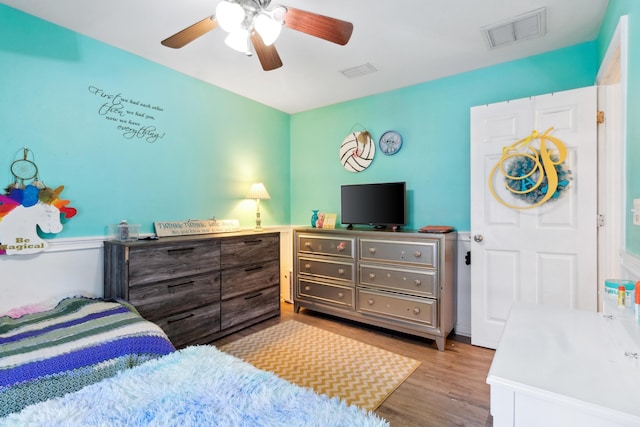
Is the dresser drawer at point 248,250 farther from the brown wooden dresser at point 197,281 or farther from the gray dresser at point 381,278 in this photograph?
the gray dresser at point 381,278

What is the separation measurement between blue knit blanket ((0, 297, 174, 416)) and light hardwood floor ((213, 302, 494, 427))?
1.13 meters

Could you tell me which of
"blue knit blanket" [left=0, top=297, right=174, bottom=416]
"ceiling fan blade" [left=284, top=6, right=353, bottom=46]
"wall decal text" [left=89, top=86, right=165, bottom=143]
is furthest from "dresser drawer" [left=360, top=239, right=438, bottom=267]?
"wall decal text" [left=89, top=86, right=165, bottom=143]

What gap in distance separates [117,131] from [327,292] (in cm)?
241

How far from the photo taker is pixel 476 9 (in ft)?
6.52

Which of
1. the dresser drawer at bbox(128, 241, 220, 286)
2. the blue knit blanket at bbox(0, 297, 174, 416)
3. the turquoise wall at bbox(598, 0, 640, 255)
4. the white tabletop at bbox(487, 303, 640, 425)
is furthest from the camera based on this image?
the dresser drawer at bbox(128, 241, 220, 286)

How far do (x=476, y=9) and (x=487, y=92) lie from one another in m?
0.99

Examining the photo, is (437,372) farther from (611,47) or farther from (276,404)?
(611,47)

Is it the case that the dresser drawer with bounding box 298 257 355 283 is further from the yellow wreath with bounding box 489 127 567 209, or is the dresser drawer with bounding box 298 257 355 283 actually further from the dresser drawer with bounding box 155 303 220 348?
the yellow wreath with bounding box 489 127 567 209

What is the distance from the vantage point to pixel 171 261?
2.41 meters

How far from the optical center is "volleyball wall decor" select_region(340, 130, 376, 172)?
3.47 meters

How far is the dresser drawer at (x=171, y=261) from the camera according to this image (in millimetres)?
2227

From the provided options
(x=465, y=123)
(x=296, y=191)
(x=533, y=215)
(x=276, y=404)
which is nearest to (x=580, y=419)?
(x=276, y=404)

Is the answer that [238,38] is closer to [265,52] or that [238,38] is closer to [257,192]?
[265,52]

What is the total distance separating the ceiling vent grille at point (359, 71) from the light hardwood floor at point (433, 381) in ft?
8.06
